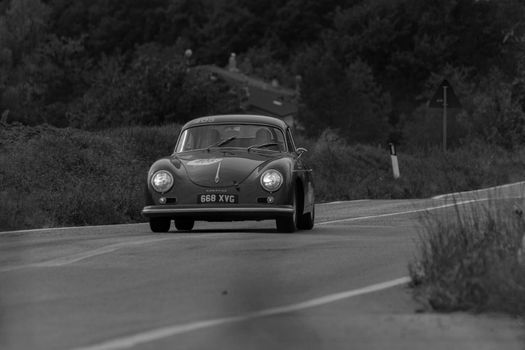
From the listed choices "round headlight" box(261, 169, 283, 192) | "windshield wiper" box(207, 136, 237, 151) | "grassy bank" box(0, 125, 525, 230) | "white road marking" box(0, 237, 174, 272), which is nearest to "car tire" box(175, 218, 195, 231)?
"windshield wiper" box(207, 136, 237, 151)

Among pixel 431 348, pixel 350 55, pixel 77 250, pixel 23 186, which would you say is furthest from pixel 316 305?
pixel 350 55

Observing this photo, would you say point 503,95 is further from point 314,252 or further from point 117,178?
point 314,252

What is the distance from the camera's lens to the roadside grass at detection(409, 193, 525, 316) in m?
8.45

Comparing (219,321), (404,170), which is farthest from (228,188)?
(404,170)

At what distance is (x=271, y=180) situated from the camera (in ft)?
51.9

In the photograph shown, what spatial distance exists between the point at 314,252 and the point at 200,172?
147 inches

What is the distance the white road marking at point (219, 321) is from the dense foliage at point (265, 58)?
142 ft

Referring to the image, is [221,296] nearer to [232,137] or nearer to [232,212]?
[232,212]

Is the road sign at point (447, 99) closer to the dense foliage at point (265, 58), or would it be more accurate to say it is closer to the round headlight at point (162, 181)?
the dense foliage at point (265, 58)

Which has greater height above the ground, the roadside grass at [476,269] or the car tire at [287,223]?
the car tire at [287,223]

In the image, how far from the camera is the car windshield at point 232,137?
56.3 ft

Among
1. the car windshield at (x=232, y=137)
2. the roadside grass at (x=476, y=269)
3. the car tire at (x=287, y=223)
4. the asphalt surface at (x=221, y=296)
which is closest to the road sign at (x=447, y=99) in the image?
the car windshield at (x=232, y=137)

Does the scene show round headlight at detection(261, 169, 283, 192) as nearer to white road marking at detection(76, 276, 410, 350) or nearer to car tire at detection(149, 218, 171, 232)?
car tire at detection(149, 218, 171, 232)

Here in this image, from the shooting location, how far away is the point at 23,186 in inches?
875
